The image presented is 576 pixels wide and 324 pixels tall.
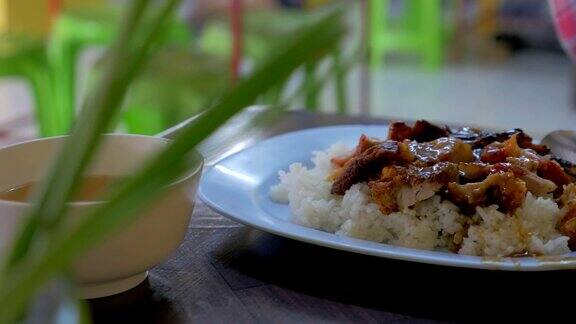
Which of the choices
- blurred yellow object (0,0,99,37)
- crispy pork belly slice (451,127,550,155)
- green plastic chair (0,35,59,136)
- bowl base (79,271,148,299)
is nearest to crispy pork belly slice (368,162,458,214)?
crispy pork belly slice (451,127,550,155)

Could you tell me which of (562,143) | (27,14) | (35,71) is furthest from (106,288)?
(27,14)

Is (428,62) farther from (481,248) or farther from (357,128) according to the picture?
(481,248)

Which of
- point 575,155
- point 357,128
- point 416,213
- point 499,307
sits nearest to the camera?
point 499,307

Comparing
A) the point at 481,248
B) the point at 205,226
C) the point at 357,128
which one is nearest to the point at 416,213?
the point at 481,248

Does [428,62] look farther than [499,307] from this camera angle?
Yes

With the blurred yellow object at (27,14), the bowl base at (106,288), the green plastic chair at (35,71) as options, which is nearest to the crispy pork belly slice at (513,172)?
the bowl base at (106,288)

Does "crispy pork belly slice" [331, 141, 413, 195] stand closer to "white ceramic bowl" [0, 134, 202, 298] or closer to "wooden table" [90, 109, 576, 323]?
"wooden table" [90, 109, 576, 323]

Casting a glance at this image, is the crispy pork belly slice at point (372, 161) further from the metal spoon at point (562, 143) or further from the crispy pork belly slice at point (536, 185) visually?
the metal spoon at point (562, 143)
